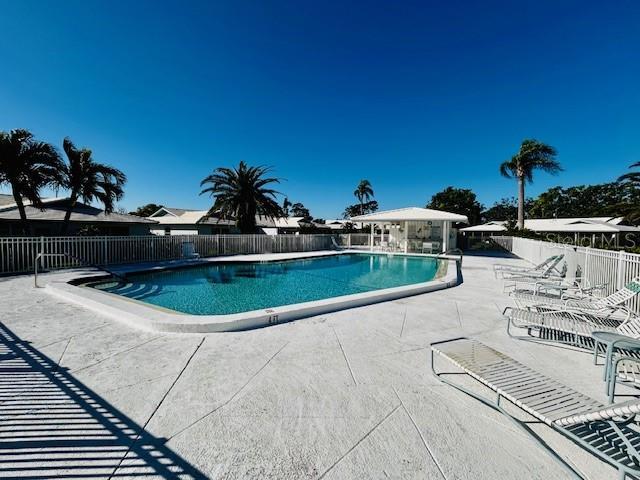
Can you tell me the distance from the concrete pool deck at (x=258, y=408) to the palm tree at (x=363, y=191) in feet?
170

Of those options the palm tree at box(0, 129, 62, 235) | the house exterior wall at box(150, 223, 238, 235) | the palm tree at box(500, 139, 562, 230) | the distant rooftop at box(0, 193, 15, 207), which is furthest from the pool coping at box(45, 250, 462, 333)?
the palm tree at box(500, 139, 562, 230)

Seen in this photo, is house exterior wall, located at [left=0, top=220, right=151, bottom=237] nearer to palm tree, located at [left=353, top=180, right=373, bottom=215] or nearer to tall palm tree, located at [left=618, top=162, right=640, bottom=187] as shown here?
tall palm tree, located at [left=618, top=162, right=640, bottom=187]

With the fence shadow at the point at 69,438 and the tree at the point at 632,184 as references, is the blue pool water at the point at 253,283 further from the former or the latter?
the tree at the point at 632,184

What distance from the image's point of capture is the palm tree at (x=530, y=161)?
31000mm

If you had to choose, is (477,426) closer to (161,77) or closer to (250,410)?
(250,410)

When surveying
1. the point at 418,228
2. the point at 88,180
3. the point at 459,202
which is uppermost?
the point at 459,202

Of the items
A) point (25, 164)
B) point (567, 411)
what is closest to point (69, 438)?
point (567, 411)

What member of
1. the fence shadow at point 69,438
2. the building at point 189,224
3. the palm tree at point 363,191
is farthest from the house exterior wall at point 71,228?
the palm tree at point 363,191

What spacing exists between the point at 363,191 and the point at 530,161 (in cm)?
2815

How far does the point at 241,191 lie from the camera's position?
72.7ft

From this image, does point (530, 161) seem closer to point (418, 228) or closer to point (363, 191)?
point (418, 228)

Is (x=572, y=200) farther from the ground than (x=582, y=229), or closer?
farther from the ground

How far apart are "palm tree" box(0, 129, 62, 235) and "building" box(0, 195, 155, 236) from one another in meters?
2.18

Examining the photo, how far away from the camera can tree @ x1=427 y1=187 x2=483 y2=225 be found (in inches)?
2042
